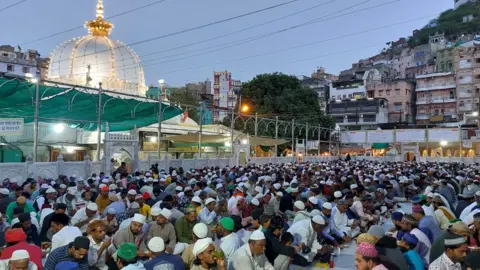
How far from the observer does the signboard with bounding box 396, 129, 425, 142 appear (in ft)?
141

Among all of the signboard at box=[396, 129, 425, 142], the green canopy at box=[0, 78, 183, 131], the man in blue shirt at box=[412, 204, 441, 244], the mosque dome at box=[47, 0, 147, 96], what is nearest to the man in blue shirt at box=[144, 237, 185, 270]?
the man in blue shirt at box=[412, 204, 441, 244]

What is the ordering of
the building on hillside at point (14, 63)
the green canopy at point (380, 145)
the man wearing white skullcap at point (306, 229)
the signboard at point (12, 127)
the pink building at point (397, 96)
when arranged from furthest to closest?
the pink building at point (397, 96) < the building on hillside at point (14, 63) < the green canopy at point (380, 145) < the signboard at point (12, 127) < the man wearing white skullcap at point (306, 229)

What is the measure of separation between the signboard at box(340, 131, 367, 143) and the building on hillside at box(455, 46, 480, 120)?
16.4m

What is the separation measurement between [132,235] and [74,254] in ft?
5.36

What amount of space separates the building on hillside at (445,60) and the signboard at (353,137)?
23.2 m

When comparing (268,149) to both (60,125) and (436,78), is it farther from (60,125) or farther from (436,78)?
(436,78)

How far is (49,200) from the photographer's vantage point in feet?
31.6

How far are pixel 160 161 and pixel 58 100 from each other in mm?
5374

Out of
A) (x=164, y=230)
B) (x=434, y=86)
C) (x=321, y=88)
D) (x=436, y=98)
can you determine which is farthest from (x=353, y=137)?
(x=164, y=230)

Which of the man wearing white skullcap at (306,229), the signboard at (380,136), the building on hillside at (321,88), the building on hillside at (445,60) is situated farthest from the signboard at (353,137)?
the man wearing white skullcap at (306,229)

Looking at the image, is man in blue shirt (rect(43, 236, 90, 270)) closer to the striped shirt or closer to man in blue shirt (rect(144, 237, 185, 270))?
the striped shirt

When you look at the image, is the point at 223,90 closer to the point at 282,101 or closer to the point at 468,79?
the point at 282,101

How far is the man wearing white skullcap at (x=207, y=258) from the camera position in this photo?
15.0 feet

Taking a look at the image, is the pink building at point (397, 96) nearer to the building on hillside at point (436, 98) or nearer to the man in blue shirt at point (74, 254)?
the building on hillside at point (436, 98)
